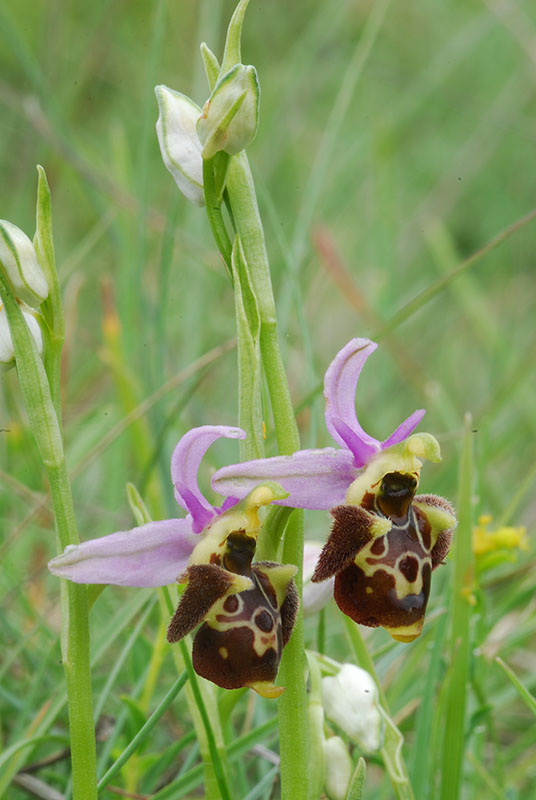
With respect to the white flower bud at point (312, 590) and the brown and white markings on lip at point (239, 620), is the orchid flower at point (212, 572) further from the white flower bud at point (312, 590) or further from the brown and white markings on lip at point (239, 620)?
the white flower bud at point (312, 590)

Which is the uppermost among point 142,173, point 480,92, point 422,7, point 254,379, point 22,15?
point 22,15

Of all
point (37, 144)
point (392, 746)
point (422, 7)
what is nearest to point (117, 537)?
point (392, 746)

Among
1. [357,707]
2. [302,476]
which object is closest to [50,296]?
[302,476]

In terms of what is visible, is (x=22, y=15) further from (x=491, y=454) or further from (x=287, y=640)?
(x=287, y=640)

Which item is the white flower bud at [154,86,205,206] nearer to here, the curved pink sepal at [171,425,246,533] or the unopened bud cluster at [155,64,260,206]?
the unopened bud cluster at [155,64,260,206]

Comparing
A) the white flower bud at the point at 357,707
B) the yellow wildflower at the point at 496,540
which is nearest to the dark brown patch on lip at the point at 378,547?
the white flower bud at the point at 357,707

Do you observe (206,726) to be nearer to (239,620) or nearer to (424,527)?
Result: (239,620)
